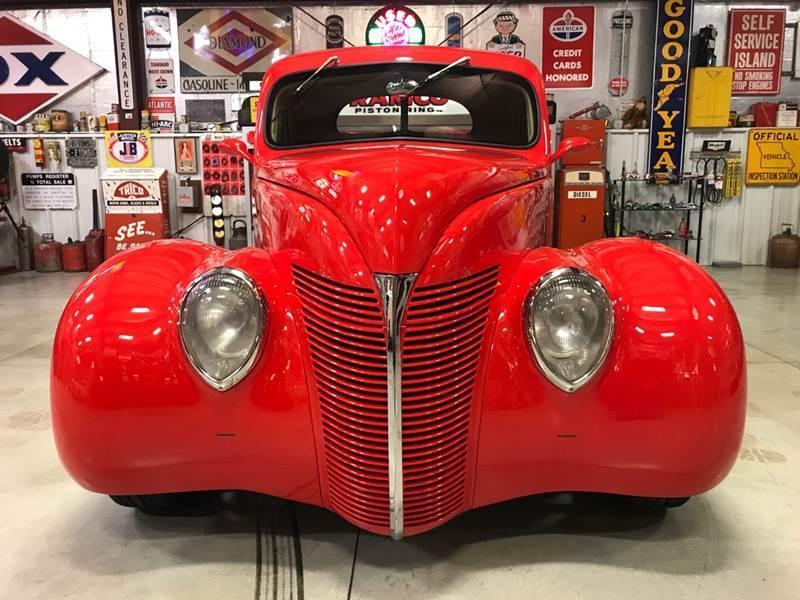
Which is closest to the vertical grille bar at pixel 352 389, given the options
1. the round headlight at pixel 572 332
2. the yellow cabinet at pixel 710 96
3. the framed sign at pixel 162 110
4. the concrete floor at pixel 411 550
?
the concrete floor at pixel 411 550

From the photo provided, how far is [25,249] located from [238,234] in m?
2.77

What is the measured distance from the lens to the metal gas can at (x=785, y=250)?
7746mm

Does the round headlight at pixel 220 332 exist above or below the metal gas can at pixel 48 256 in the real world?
above

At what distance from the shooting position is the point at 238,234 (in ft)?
26.2

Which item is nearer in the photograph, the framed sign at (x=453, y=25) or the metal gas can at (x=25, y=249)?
the framed sign at (x=453, y=25)

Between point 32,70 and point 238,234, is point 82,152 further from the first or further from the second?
point 238,234

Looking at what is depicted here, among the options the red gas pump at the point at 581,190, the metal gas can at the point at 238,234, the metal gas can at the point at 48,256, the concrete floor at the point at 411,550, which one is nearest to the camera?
the concrete floor at the point at 411,550

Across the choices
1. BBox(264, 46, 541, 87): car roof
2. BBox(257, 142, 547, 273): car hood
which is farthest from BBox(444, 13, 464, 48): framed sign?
BBox(257, 142, 547, 273): car hood

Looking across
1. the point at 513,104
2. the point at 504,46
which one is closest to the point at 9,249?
the point at 504,46

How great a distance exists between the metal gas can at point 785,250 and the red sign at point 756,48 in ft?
6.06

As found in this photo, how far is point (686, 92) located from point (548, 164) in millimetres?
6284

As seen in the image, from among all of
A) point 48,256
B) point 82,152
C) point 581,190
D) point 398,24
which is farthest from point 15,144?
point 581,190

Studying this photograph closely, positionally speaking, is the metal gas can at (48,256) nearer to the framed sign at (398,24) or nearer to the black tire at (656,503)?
the framed sign at (398,24)

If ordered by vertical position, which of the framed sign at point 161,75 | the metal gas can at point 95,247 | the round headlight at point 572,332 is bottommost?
the metal gas can at point 95,247
